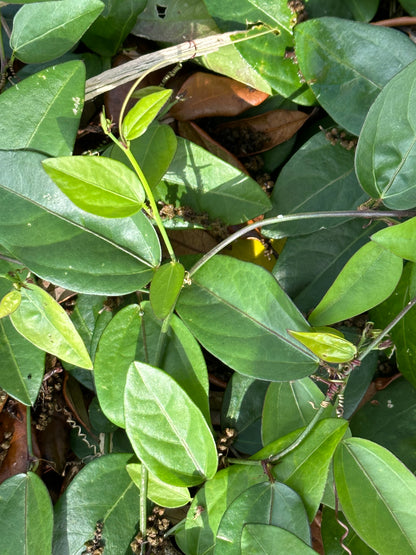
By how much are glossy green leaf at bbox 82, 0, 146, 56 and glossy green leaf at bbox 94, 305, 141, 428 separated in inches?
21.8

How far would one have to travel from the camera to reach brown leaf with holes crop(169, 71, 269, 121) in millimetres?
1189

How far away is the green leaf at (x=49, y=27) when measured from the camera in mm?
1025

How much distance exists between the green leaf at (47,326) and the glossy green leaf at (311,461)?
14.8 inches

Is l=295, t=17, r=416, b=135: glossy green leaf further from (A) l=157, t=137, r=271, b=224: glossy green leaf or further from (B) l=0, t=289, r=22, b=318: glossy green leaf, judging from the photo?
(B) l=0, t=289, r=22, b=318: glossy green leaf

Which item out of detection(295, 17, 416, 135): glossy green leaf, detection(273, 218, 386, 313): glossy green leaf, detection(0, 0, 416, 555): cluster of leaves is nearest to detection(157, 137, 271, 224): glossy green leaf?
detection(0, 0, 416, 555): cluster of leaves

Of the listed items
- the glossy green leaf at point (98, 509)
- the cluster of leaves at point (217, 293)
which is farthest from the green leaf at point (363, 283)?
the glossy green leaf at point (98, 509)

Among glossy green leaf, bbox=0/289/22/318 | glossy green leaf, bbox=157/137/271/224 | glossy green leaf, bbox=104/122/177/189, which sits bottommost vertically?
glossy green leaf, bbox=0/289/22/318

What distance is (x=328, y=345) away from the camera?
2.90 ft

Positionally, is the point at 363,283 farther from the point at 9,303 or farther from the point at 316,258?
the point at 9,303

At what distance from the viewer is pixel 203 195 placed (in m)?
1.12

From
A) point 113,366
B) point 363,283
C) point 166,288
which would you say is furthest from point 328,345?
point 113,366

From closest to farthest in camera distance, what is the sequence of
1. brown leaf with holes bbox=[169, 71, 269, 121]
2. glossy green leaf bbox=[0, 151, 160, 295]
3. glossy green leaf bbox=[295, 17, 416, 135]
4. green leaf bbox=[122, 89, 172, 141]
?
1. green leaf bbox=[122, 89, 172, 141]
2. glossy green leaf bbox=[0, 151, 160, 295]
3. glossy green leaf bbox=[295, 17, 416, 135]
4. brown leaf with holes bbox=[169, 71, 269, 121]

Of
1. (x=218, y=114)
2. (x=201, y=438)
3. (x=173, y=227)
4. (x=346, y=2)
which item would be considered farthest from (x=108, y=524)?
(x=346, y=2)

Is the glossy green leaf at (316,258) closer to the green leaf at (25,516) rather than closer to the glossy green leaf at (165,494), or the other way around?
the glossy green leaf at (165,494)
